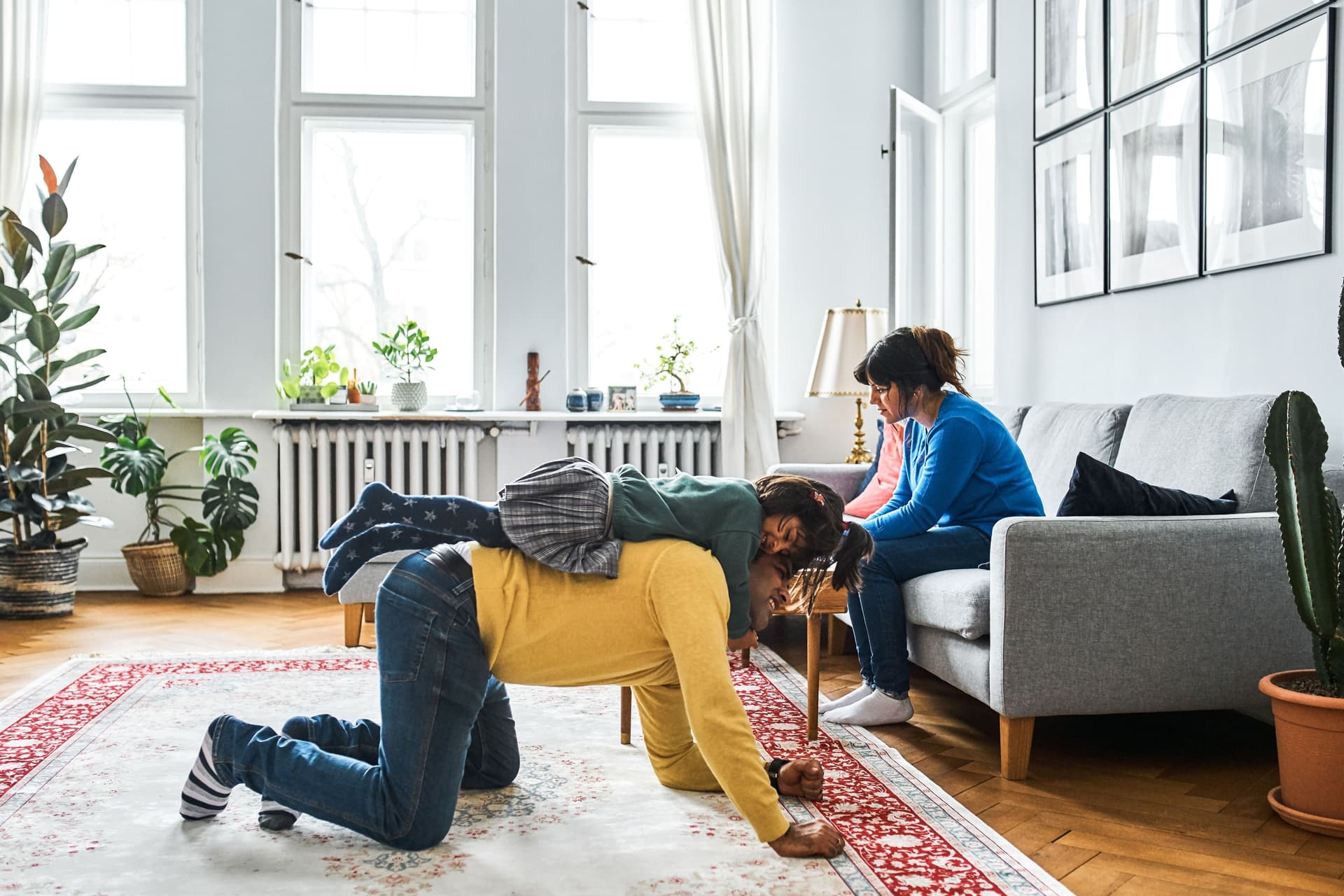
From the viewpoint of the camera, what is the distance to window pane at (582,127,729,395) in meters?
5.34

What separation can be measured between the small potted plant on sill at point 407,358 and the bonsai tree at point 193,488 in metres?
0.68

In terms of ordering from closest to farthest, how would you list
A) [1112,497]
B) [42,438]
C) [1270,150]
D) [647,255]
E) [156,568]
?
1. [1112,497]
2. [1270,150]
3. [42,438]
4. [156,568]
5. [647,255]

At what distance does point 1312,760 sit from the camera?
2.13 metres

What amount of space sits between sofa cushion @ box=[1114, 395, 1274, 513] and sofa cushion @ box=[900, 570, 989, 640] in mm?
582

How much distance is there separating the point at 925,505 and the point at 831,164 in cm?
282

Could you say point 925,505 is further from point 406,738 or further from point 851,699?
point 406,738

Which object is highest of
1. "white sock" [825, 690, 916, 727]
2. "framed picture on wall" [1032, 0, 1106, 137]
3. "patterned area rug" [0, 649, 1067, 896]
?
"framed picture on wall" [1032, 0, 1106, 137]

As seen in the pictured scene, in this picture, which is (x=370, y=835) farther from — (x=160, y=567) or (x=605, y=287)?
(x=605, y=287)

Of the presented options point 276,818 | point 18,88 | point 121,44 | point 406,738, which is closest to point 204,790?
point 276,818

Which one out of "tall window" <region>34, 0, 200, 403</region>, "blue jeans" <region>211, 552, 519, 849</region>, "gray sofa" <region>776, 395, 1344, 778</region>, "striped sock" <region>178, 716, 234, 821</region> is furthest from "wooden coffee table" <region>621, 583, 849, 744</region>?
"tall window" <region>34, 0, 200, 403</region>

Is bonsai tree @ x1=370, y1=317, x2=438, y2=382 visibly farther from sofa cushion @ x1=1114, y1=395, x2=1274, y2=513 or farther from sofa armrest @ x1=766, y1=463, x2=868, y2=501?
sofa cushion @ x1=1114, y1=395, x2=1274, y2=513

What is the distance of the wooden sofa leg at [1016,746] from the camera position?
96.8 inches

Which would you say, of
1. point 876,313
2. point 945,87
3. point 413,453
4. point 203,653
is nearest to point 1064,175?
point 876,313

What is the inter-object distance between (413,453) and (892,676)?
109 inches
